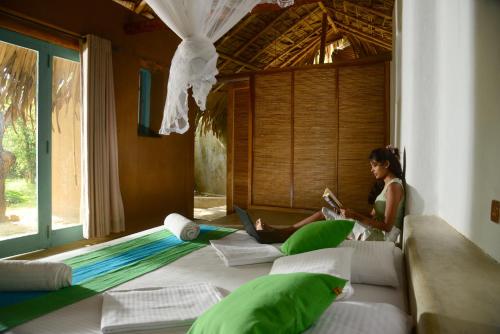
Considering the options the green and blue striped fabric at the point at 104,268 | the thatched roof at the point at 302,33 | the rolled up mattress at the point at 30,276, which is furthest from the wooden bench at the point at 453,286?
the thatched roof at the point at 302,33

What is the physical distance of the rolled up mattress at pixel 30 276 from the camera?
4.73 ft

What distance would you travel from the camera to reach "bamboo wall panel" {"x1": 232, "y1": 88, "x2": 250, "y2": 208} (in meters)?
5.96

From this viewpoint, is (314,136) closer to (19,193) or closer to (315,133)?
(315,133)

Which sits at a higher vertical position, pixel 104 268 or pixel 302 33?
pixel 302 33

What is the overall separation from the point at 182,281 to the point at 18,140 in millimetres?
2798

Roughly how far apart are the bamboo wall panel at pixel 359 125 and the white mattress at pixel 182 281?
3.26 m

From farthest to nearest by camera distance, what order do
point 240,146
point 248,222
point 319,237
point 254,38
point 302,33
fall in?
point 302,33 < point 254,38 < point 240,146 < point 248,222 < point 319,237

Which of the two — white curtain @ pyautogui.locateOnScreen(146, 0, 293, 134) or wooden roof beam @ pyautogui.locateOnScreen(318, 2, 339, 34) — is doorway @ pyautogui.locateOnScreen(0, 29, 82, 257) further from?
wooden roof beam @ pyautogui.locateOnScreen(318, 2, 339, 34)

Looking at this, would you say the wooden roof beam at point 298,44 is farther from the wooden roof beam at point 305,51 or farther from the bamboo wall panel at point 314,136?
the bamboo wall panel at point 314,136

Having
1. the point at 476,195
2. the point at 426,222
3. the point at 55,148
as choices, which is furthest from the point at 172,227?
the point at 55,148

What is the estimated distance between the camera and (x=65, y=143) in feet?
13.3

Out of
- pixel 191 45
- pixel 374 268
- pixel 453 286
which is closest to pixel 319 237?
pixel 374 268

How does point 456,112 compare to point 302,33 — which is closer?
point 456,112

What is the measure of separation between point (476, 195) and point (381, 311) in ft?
2.02
